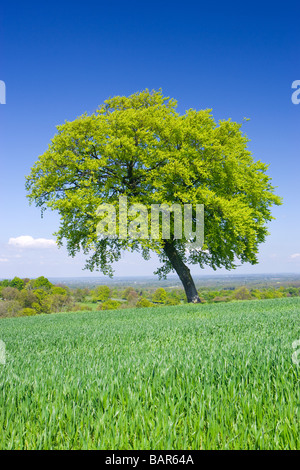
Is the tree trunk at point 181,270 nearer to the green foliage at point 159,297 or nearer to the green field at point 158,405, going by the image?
the green field at point 158,405

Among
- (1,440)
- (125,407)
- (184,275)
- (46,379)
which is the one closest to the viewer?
(1,440)

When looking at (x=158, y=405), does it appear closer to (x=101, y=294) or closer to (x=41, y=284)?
(x=41, y=284)

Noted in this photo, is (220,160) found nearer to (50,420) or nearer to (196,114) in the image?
(196,114)

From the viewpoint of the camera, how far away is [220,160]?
22031 millimetres

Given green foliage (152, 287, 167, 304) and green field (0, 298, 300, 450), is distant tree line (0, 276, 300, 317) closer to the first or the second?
green foliage (152, 287, 167, 304)

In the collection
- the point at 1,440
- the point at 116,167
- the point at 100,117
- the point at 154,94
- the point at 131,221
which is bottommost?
the point at 1,440

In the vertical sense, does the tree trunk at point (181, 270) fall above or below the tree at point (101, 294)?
above

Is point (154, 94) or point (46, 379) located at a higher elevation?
point (154, 94)

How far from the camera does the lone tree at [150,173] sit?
20.1 meters

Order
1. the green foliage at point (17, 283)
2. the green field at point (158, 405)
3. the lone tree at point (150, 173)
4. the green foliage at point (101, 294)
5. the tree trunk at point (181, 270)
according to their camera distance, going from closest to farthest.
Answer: the green field at point (158, 405)
the lone tree at point (150, 173)
the tree trunk at point (181, 270)
the green foliage at point (101, 294)
the green foliage at point (17, 283)

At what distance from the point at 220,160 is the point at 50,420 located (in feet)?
70.5

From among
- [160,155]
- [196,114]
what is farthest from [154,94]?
[160,155]

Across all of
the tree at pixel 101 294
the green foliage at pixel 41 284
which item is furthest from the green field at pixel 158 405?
the tree at pixel 101 294

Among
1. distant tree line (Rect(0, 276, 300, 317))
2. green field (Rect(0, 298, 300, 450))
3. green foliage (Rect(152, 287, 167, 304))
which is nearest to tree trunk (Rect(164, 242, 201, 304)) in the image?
green field (Rect(0, 298, 300, 450))
